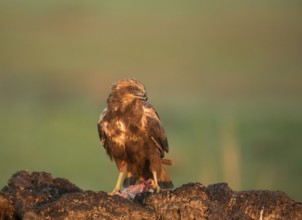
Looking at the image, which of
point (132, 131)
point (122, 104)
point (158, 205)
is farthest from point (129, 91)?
point (158, 205)

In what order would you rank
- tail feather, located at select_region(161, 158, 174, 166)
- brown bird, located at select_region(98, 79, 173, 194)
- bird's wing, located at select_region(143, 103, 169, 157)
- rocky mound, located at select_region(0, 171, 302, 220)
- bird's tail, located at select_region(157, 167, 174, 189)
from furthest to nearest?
tail feather, located at select_region(161, 158, 174, 166), bird's tail, located at select_region(157, 167, 174, 189), bird's wing, located at select_region(143, 103, 169, 157), brown bird, located at select_region(98, 79, 173, 194), rocky mound, located at select_region(0, 171, 302, 220)

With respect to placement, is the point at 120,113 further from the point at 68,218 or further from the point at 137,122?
the point at 68,218

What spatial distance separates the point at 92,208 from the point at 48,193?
1.17m

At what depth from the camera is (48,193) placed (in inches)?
486

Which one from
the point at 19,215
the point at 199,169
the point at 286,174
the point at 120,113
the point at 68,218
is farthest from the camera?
the point at 286,174

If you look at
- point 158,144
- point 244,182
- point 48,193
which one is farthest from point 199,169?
point 48,193

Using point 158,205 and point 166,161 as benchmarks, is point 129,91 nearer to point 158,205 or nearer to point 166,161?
point 166,161

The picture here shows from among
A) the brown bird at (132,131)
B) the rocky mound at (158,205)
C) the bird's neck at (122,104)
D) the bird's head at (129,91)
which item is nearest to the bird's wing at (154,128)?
the brown bird at (132,131)

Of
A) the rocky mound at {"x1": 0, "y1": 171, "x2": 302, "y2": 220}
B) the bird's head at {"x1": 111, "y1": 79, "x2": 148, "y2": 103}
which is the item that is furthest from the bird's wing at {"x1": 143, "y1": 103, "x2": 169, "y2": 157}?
the rocky mound at {"x1": 0, "y1": 171, "x2": 302, "y2": 220}

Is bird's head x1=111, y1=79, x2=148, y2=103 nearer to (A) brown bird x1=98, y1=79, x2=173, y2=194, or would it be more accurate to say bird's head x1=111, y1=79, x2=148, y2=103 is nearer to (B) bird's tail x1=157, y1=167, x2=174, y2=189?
(A) brown bird x1=98, y1=79, x2=173, y2=194

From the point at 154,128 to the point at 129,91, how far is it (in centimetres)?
58

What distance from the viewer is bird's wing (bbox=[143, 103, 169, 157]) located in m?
15.6

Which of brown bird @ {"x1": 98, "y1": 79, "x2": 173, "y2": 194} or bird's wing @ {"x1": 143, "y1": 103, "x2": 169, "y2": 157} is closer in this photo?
brown bird @ {"x1": 98, "y1": 79, "x2": 173, "y2": 194}

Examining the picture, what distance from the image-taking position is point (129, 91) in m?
15.3
